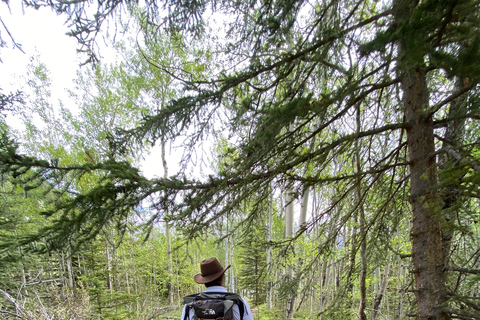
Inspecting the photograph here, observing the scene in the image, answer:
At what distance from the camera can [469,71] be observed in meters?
0.85

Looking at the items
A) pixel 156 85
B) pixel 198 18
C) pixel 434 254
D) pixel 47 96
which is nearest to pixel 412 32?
pixel 434 254

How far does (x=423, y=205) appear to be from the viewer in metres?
1.61

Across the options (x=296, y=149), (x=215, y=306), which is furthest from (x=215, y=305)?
(x=296, y=149)

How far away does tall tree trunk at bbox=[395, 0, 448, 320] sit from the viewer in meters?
1.72

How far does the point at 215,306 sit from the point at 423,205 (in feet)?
5.96

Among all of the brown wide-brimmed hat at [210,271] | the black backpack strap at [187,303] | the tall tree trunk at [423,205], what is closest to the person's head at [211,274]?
the brown wide-brimmed hat at [210,271]

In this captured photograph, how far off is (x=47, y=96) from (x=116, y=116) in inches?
222

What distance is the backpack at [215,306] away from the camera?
1.95m

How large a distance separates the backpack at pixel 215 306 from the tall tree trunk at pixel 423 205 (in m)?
1.46

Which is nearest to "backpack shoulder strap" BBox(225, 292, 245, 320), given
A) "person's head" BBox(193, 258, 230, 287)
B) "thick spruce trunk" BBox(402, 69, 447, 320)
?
"person's head" BBox(193, 258, 230, 287)

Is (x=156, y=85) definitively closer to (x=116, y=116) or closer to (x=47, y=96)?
(x=116, y=116)

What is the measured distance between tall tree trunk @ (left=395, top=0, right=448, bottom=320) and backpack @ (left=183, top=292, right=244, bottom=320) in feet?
4.78

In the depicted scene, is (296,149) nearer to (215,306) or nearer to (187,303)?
(215,306)

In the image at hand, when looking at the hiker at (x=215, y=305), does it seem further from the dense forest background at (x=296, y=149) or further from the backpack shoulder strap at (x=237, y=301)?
the dense forest background at (x=296, y=149)
